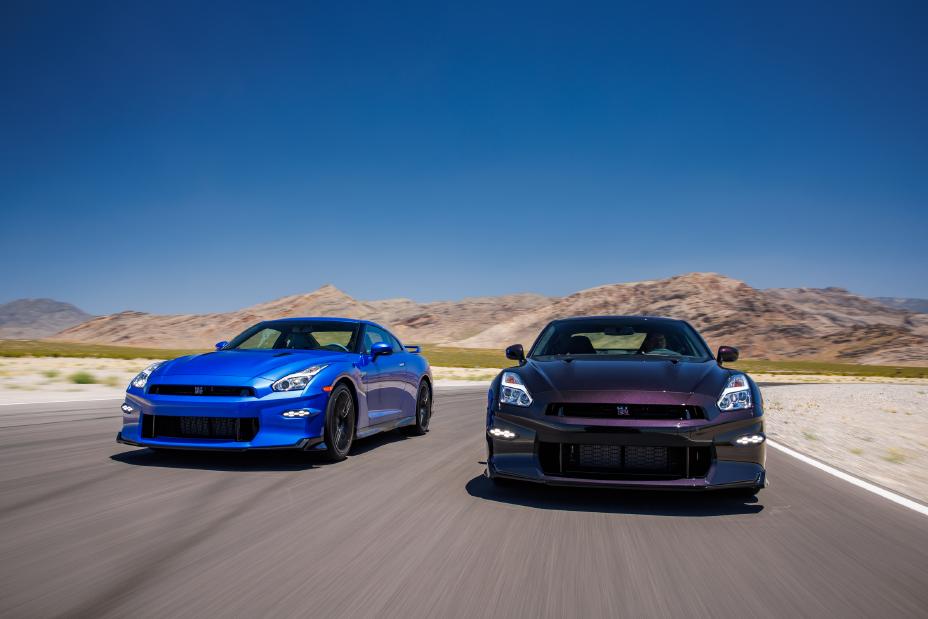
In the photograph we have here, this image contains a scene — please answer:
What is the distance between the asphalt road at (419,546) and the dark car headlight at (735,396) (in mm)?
759

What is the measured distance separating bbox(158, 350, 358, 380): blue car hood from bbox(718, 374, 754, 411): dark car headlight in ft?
12.4

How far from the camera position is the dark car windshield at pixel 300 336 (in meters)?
8.82

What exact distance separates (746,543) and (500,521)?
154cm

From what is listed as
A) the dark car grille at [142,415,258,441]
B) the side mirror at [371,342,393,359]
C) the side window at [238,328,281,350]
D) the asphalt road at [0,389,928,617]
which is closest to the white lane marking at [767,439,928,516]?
the asphalt road at [0,389,928,617]

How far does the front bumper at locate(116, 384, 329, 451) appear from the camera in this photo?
22.0 feet

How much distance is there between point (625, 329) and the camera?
25.2 ft

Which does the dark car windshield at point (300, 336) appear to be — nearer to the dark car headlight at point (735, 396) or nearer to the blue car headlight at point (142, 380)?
the blue car headlight at point (142, 380)

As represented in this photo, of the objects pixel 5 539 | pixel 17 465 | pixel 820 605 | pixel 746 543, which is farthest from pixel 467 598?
pixel 17 465

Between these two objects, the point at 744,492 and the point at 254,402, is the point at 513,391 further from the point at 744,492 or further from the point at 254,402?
the point at 254,402

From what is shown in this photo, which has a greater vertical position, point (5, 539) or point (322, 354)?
point (322, 354)

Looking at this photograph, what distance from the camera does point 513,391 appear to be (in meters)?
5.98

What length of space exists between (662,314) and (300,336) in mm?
146287

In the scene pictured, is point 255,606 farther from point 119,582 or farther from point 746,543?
point 746,543

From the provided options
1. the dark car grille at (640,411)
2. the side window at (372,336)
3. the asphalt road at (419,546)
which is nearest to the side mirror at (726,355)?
the asphalt road at (419,546)
